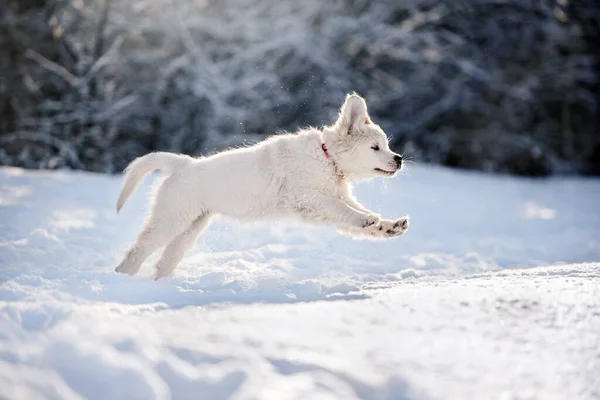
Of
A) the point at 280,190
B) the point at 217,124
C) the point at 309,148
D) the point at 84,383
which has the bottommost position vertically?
the point at 84,383

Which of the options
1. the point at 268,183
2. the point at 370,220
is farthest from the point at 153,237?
the point at 370,220

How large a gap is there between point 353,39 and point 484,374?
14.2 meters

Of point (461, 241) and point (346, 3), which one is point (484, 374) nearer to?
point (461, 241)

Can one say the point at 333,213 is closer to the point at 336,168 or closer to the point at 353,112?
the point at 336,168

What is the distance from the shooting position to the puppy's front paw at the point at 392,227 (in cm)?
455

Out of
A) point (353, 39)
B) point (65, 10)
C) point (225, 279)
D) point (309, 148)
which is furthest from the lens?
point (353, 39)

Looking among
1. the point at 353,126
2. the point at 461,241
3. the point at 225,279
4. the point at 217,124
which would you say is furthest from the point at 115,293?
the point at 217,124

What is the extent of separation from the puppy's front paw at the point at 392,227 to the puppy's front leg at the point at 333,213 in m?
0.05

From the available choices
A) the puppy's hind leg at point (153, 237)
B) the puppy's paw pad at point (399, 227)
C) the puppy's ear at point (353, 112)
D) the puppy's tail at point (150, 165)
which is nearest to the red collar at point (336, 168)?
the puppy's ear at point (353, 112)

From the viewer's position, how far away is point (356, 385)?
2.64 m

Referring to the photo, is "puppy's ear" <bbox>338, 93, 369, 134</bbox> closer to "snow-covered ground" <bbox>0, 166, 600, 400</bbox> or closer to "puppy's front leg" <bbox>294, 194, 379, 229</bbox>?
"puppy's front leg" <bbox>294, 194, 379, 229</bbox>

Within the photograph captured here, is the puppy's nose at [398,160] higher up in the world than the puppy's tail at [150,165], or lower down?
higher up

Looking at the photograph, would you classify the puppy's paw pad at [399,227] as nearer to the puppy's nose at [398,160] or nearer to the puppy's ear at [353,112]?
the puppy's nose at [398,160]

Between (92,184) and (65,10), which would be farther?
(65,10)
